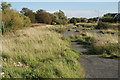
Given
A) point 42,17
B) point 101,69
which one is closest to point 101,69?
point 101,69

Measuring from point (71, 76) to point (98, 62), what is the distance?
2.17 meters

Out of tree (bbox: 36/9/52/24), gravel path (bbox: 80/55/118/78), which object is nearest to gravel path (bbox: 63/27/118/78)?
gravel path (bbox: 80/55/118/78)

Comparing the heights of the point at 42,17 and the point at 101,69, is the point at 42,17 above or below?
above

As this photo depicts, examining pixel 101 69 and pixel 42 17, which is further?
pixel 42 17

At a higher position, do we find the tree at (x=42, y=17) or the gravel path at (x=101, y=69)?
the tree at (x=42, y=17)

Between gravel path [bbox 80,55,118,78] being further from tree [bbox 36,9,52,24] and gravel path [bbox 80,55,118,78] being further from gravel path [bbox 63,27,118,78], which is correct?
tree [bbox 36,9,52,24]

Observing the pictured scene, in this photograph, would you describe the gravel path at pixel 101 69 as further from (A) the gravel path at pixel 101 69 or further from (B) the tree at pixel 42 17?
(B) the tree at pixel 42 17

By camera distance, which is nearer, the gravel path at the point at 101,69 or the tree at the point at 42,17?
the gravel path at the point at 101,69

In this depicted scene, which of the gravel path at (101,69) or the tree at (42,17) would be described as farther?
the tree at (42,17)

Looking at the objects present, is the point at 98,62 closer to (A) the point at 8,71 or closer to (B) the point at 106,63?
(B) the point at 106,63

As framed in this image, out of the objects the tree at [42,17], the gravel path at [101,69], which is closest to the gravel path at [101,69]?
the gravel path at [101,69]

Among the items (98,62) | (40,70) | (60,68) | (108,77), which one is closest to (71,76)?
(60,68)

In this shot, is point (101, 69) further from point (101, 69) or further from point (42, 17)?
point (42, 17)

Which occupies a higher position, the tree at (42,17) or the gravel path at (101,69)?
the tree at (42,17)
